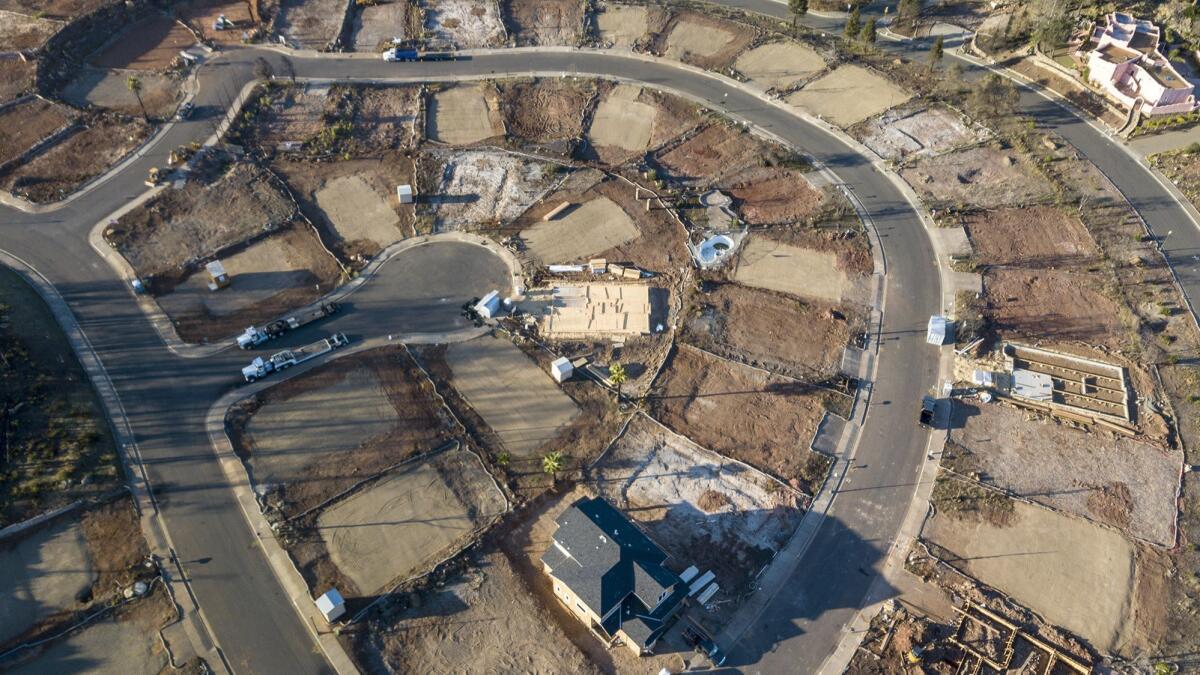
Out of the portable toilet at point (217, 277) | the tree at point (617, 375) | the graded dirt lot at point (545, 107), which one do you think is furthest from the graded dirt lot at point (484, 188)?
the tree at point (617, 375)

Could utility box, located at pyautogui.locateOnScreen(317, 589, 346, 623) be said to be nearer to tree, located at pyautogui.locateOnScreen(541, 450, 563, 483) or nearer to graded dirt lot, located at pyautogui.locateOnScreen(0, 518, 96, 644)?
graded dirt lot, located at pyautogui.locateOnScreen(0, 518, 96, 644)

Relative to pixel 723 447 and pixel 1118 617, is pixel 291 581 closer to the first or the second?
pixel 723 447

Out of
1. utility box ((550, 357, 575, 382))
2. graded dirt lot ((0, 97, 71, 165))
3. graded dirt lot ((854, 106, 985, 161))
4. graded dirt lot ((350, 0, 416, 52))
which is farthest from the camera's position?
graded dirt lot ((350, 0, 416, 52))

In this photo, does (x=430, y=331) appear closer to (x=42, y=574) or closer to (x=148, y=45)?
(x=42, y=574)

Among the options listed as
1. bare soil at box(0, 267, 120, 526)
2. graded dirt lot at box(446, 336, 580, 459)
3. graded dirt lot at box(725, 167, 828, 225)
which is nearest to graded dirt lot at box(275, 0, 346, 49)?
bare soil at box(0, 267, 120, 526)

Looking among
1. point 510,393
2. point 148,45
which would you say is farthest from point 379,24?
point 510,393

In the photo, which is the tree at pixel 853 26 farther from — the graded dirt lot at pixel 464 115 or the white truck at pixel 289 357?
the white truck at pixel 289 357

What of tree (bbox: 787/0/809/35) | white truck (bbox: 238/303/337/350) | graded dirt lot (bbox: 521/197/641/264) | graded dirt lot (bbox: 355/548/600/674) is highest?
tree (bbox: 787/0/809/35)
